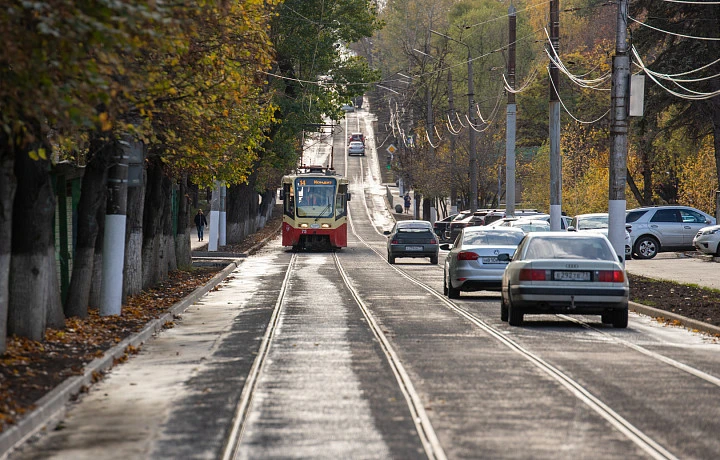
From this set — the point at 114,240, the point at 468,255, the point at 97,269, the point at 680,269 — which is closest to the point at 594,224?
the point at 680,269

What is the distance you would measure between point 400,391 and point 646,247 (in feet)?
110

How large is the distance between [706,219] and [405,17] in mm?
93754

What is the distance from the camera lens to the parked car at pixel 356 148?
140 m

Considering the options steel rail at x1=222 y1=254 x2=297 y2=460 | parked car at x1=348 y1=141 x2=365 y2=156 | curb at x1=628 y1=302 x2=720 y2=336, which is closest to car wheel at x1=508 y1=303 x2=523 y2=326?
curb at x1=628 y1=302 x2=720 y2=336

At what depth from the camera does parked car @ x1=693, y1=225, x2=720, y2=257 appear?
131ft

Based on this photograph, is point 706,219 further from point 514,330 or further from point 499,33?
point 499,33

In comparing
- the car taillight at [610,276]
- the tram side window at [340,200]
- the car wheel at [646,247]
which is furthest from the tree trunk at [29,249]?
the tram side window at [340,200]

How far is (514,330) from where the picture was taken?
18.7 meters

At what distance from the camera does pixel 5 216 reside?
1385 centimetres

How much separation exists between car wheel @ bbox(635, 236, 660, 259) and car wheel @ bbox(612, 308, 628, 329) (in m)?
25.1

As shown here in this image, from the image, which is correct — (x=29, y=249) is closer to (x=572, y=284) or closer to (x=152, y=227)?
(x=572, y=284)

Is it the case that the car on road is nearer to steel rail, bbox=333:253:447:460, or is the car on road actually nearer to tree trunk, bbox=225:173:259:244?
steel rail, bbox=333:253:447:460

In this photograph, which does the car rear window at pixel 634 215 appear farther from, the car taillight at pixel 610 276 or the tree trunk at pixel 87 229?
the tree trunk at pixel 87 229

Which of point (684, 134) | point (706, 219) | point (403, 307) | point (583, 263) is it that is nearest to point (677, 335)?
point (583, 263)
